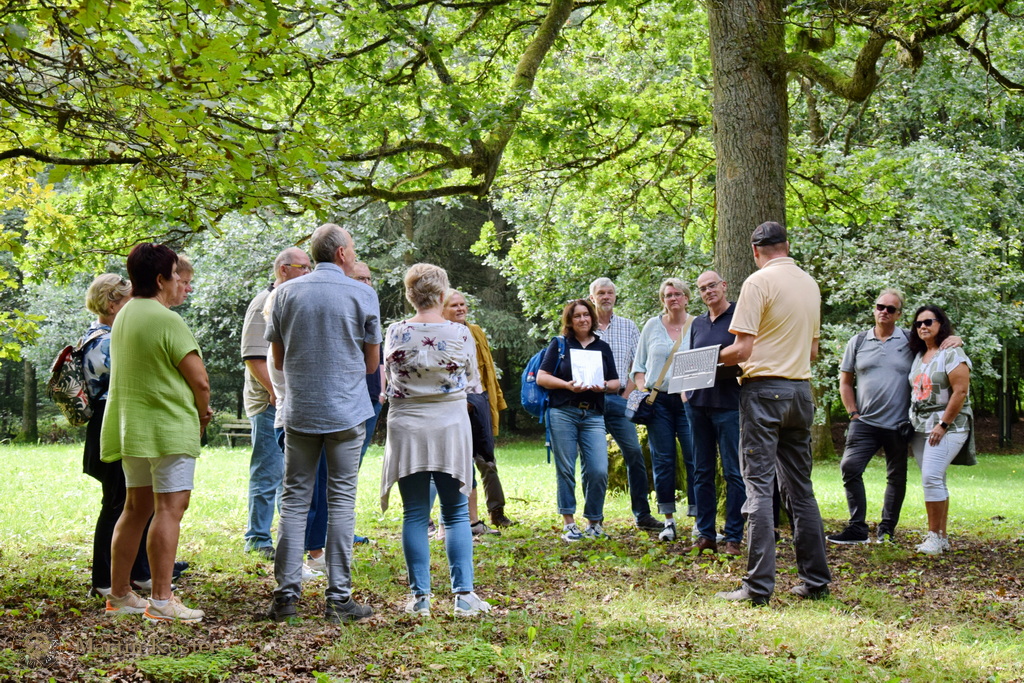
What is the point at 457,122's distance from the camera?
8555 millimetres

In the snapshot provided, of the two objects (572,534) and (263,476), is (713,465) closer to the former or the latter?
(572,534)

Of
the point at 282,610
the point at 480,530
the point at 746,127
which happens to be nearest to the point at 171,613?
the point at 282,610

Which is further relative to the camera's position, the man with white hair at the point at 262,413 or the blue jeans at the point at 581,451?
the blue jeans at the point at 581,451

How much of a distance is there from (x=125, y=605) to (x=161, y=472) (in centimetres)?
84

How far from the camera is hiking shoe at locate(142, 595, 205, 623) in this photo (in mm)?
4859

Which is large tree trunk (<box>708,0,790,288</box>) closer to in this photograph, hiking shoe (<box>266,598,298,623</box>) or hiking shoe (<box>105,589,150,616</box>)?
hiking shoe (<box>266,598,298,623</box>)

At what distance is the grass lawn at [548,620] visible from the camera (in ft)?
13.2

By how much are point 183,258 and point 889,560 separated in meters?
5.61

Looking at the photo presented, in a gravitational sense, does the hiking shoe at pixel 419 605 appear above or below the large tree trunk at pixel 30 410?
above

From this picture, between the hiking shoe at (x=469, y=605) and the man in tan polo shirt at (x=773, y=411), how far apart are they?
151 cm

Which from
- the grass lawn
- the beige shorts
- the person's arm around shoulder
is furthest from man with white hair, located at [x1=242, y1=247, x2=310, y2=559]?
the beige shorts

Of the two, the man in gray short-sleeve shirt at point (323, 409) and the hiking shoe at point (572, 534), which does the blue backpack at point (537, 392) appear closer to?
the hiking shoe at point (572, 534)

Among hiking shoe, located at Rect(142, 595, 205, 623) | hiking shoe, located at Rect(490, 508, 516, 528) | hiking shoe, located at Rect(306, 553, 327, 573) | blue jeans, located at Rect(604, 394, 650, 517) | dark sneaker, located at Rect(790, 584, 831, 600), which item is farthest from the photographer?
hiking shoe, located at Rect(490, 508, 516, 528)

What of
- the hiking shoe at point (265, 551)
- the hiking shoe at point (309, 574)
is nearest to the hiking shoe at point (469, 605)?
the hiking shoe at point (309, 574)
